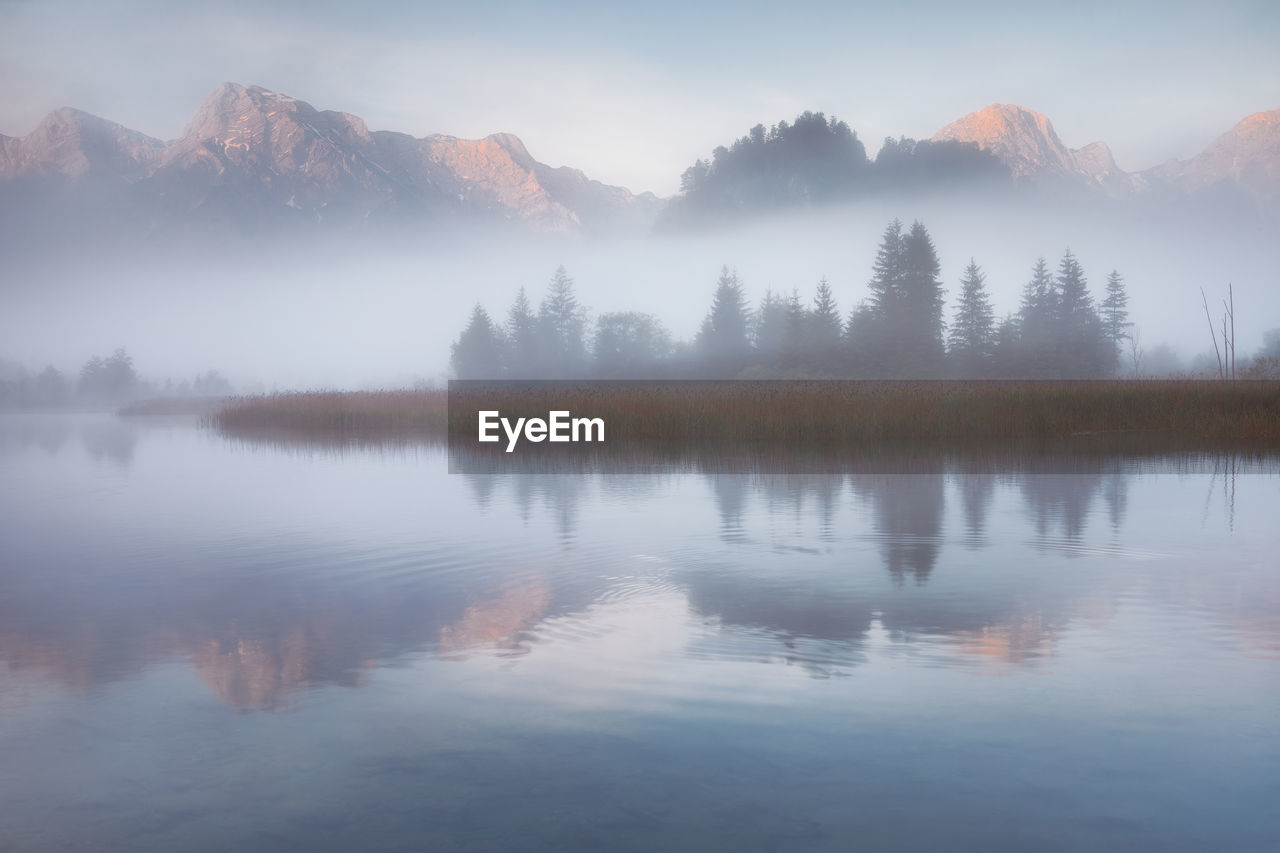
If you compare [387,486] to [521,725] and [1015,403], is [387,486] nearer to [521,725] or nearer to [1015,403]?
[521,725]

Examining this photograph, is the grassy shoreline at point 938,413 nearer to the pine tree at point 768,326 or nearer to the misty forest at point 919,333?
the misty forest at point 919,333

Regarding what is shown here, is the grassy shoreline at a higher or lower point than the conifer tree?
lower

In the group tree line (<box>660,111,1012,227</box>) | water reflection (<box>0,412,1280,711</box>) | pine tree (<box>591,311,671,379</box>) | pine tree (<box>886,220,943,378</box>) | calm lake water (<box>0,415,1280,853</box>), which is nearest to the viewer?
calm lake water (<box>0,415,1280,853</box>)

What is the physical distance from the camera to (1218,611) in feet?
22.3

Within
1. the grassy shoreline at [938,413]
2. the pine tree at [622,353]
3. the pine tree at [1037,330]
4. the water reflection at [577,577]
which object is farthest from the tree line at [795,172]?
the water reflection at [577,577]

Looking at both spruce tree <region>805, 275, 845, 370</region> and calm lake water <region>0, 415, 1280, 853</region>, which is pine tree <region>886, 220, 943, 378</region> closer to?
spruce tree <region>805, 275, 845, 370</region>

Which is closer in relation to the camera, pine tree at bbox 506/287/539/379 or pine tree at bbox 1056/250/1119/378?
pine tree at bbox 1056/250/1119/378

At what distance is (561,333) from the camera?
96.0 meters

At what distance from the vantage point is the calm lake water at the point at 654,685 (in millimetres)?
3631

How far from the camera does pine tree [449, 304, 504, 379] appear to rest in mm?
94500

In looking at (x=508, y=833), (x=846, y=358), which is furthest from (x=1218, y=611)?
(x=846, y=358)

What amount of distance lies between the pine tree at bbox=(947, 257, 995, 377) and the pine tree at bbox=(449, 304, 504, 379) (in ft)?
145

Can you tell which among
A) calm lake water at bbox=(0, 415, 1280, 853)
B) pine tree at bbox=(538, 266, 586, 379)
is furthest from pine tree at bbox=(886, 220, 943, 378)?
calm lake water at bbox=(0, 415, 1280, 853)

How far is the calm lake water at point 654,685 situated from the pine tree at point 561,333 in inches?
3267
